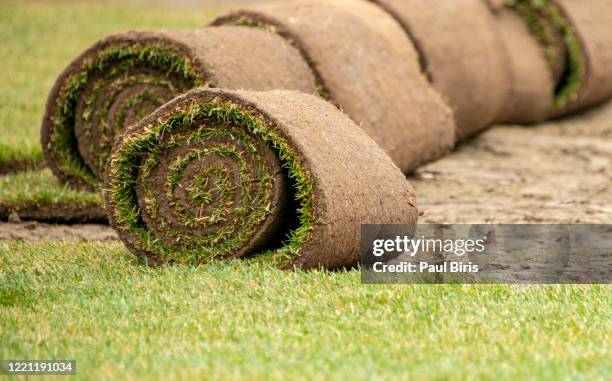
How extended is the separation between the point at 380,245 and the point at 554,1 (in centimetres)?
622

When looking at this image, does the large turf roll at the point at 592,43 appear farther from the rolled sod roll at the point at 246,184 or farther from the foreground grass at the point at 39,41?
the rolled sod roll at the point at 246,184

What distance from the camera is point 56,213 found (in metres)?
7.39

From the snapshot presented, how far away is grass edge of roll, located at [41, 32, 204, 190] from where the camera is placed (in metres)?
7.12

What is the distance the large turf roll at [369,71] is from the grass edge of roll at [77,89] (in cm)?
102

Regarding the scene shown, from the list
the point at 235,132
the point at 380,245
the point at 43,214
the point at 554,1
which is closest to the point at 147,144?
the point at 235,132

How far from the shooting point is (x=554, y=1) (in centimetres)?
1125

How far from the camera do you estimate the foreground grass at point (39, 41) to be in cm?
952

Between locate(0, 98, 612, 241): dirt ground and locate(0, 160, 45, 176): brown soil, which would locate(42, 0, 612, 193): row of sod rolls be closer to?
locate(0, 98, 612, 241): dirt ground

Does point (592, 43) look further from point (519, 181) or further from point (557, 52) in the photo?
point (519, 181)

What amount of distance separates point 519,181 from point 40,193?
3676 mm

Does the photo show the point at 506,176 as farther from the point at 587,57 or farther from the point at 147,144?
the point at 147,144

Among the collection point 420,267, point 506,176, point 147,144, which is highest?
point 147,144

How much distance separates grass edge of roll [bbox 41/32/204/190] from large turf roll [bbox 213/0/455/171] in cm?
102

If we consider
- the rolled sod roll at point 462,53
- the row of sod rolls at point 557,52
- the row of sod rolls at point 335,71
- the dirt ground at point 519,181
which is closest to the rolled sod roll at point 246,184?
the row of sod rolls at point 335,71
